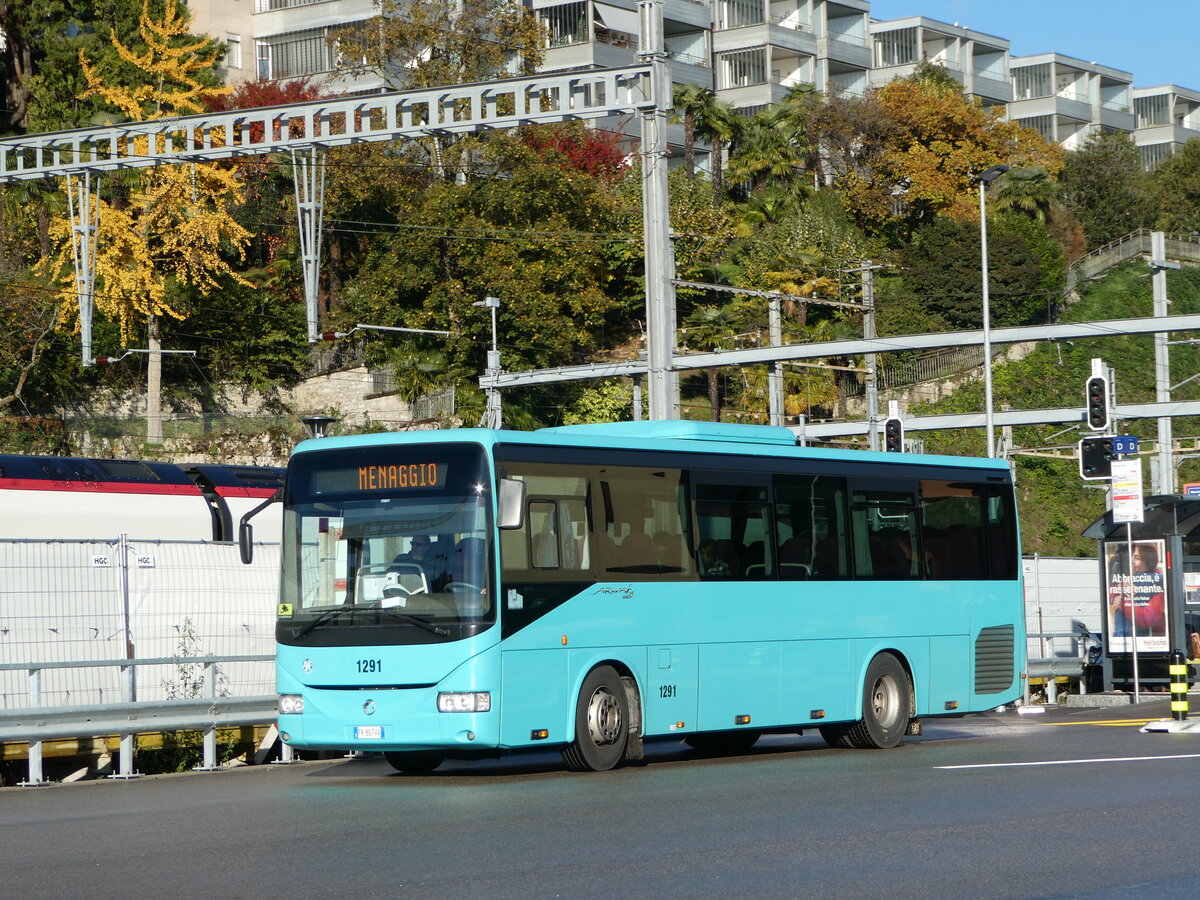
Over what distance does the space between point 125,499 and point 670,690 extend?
15.5 meters

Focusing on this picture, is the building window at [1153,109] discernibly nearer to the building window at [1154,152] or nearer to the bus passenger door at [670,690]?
the building window at [1154,152]

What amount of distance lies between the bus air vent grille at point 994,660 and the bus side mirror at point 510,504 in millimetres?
7314

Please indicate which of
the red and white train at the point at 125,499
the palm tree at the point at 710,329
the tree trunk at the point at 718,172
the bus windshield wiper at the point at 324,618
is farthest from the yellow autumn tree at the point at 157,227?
the bus windshield wiper at the point at 324,618

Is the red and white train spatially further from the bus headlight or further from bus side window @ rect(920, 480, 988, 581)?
the bus headlight

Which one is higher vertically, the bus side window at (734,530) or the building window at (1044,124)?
the building window at (1044,124)

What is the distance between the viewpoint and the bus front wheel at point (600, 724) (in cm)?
1491

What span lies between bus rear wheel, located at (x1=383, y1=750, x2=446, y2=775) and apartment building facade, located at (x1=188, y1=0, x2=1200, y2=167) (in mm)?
48101

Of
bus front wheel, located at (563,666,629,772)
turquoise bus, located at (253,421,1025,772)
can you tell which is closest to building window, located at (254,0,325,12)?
turquoise bus, located at (253,421,1025,772)

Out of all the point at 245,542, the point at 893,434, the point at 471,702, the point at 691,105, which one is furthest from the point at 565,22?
the point at 471,702

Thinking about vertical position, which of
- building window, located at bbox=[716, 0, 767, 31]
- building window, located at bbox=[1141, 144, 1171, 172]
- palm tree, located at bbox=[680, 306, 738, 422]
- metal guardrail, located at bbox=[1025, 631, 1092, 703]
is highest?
building window, located at bbox=[716, 0, 767, 31]

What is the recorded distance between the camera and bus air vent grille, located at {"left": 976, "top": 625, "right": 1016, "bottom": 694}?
1941 cm

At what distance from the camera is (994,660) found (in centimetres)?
1955

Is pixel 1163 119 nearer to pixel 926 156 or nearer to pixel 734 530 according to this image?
pixel 926 156

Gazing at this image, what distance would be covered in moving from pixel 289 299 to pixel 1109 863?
2055 inches
